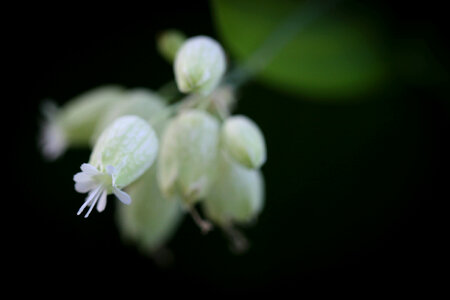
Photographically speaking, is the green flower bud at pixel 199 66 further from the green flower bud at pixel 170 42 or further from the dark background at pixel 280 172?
the dark background at pixel 280 172

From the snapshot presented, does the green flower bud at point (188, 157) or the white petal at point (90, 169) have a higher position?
the green flower bud at point (188, 157)

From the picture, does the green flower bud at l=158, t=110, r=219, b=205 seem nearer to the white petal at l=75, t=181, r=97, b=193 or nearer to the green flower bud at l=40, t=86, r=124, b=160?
the white petal at l=75, t=181, r=97, b=193

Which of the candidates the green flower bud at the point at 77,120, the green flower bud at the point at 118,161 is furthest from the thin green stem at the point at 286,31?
the green flower bud at the point at 118,161

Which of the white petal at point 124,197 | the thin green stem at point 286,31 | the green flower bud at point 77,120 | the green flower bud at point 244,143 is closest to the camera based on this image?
the white petal at point 124,197

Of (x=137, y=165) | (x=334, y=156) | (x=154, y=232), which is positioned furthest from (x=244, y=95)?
(x=137, y=165)

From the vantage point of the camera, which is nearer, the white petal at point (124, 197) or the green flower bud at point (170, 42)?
the white petal at point (124, 197)

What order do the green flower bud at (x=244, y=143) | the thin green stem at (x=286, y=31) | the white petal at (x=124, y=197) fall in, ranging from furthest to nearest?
the thin green stem at (x=286, y=31), the green flower bud at (x=244, y=143), the white petal at (x=124, y=197)

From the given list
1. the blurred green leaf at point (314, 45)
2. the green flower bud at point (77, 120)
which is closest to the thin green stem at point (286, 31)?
the blurred green leaf at point (314, 45)

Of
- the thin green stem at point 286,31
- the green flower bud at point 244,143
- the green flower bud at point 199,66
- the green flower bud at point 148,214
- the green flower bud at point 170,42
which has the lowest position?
the green flower bud at point 148,214
